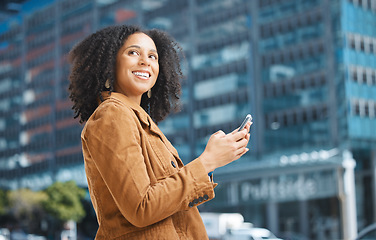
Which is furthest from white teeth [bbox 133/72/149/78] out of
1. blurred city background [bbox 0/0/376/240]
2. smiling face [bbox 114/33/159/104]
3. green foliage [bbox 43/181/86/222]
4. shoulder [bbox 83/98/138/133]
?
green foliage [bbox 43/181/86/222]

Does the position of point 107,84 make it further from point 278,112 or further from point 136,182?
point 278,112

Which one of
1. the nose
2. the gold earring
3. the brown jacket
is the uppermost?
the nose

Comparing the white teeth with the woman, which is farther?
the white teeth

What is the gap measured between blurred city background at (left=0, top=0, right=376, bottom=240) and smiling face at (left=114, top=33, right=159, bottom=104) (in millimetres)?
36708

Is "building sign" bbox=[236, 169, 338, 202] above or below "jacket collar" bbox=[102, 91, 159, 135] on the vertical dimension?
below

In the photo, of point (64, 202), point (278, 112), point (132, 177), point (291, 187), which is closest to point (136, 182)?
point (132, 177)

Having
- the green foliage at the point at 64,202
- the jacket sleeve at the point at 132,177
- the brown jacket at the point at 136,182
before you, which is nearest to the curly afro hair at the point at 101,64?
the brown jacket at the point at 136,182

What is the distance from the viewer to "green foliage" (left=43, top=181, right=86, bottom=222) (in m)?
59.0

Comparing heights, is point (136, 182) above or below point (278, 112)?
above

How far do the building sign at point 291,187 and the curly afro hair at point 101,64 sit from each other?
151ft

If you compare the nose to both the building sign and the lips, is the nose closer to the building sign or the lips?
the lips

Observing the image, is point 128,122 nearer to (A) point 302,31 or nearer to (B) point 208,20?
(A) point 302,31

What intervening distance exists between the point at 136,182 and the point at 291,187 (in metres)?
48.7

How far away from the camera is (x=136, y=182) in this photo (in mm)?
2057
